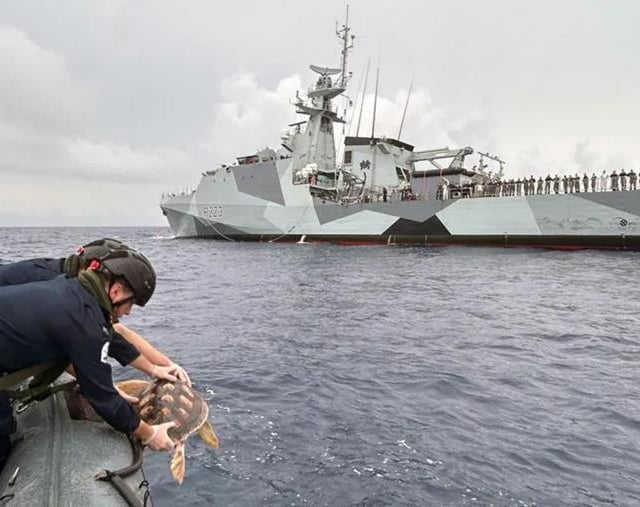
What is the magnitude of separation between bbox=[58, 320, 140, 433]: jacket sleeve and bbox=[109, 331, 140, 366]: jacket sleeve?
1.88 feet

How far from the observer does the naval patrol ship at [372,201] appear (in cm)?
2964

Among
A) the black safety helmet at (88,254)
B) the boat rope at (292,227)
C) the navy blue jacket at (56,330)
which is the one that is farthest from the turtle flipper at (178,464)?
the boat rope at (292,227)

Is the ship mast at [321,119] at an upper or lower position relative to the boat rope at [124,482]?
upper

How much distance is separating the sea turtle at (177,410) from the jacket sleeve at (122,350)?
0.30 metres

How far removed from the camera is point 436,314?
1127 cm

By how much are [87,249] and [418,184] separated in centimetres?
3620

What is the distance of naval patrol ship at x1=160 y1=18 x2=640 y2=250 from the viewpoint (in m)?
29.6

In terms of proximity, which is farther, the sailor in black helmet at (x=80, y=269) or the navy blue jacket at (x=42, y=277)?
the navy blue jacket at (x=42, y=277)

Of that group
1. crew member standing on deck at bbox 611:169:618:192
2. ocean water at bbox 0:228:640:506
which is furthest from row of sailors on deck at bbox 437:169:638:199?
ocean water at bbox 0:228:640:506

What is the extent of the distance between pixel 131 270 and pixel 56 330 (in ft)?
1.55

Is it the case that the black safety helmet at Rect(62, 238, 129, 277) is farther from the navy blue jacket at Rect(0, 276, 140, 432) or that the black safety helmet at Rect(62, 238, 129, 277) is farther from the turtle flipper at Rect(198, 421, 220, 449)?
the turtle flipper at Rect(198, 421, 220, 449)

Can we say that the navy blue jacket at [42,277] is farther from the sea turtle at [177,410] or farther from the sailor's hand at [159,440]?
the sailor's hand at [159,440]

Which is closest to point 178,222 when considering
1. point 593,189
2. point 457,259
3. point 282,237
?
point 282,237

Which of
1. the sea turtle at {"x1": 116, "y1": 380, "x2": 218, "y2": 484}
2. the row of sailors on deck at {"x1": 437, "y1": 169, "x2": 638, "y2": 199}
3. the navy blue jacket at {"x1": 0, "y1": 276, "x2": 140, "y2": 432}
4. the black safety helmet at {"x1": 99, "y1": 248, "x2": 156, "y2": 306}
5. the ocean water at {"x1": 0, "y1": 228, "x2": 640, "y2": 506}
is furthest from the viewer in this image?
the row of sailors on deck at {"x1": 437, "y1": 169, "x2": 638, "y2": 199}
